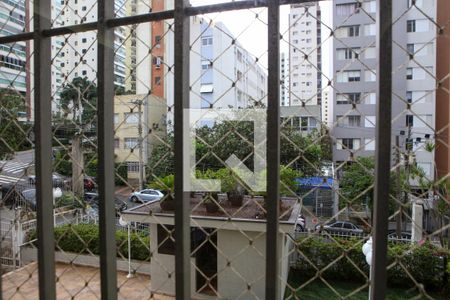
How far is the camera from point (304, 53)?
67 cm

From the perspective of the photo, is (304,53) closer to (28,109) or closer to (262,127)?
(262,127)

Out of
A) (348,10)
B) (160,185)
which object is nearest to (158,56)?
(160,185)

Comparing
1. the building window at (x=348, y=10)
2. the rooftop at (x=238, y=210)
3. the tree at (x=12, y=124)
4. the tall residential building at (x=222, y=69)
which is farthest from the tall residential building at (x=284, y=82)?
the tree at (x=12, y=124)

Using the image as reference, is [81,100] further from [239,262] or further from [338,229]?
[338,229]

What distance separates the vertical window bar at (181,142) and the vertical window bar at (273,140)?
184 mm

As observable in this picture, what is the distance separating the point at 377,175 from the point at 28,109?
99 centimetres

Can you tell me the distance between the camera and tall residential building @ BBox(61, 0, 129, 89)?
0.82 metres

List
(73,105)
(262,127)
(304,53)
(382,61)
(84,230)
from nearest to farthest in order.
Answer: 1. (382,61)
2. (304,53)
3. (262,127)
4. (73,105)
5. (84,230)

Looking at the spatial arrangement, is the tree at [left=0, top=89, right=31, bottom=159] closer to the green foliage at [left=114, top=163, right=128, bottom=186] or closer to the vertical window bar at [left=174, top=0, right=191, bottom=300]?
the green foliage at [left=114, top=163, right=128, bottom=186]

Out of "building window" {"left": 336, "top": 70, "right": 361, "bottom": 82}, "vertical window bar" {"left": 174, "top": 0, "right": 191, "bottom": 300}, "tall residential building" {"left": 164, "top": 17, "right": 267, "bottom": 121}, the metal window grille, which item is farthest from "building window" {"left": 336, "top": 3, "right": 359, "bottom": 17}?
"vertical window bar" {"left": 174, "top": 0, "right": 191, "bottom": 300}

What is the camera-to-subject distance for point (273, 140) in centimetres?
61

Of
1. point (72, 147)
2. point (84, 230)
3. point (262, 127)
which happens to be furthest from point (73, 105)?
point (84, 230)

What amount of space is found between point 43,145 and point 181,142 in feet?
1.33

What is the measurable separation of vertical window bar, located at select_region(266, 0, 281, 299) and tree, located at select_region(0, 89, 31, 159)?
74 cm
